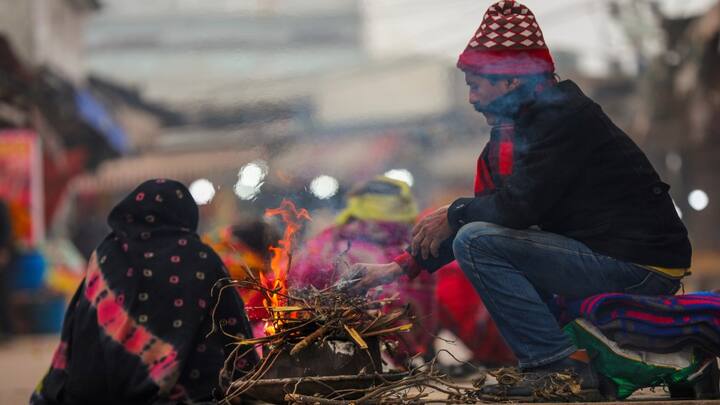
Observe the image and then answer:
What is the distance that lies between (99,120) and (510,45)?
1934 cm

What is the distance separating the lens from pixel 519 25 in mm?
4949

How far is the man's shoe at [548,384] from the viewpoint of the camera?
4625 mm

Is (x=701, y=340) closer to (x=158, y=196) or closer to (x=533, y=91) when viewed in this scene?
(x=533, y=91)

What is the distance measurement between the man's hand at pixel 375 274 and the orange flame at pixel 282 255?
0.31 metres

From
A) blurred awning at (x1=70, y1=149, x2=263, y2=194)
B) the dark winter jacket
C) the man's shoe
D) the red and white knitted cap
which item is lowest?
blurred awning at (x1=70, y1=149, x2=263, y2=194)

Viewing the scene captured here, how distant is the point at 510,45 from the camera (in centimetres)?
493

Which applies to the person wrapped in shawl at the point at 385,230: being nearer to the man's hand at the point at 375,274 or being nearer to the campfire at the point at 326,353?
the man's hand at the point at 375,274

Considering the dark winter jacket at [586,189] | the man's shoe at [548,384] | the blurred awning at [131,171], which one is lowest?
the blurred awning at [131,171]

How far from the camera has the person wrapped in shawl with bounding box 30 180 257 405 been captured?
6.21 meters

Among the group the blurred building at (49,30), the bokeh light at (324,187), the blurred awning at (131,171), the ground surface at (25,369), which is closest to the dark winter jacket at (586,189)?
the ground surface at (25,369)

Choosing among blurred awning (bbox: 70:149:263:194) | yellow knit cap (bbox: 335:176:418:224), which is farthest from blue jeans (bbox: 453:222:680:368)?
blurred awning (bbox: 70:149:263:194)

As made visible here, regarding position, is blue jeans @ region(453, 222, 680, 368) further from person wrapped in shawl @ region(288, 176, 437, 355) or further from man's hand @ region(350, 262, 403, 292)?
person wrapped in shawl @ region(288, 176, 437, 355)

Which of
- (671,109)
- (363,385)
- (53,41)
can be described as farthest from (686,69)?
(363,385)

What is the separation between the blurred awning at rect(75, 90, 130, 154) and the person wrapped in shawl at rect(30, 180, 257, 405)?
1544 centimetres
